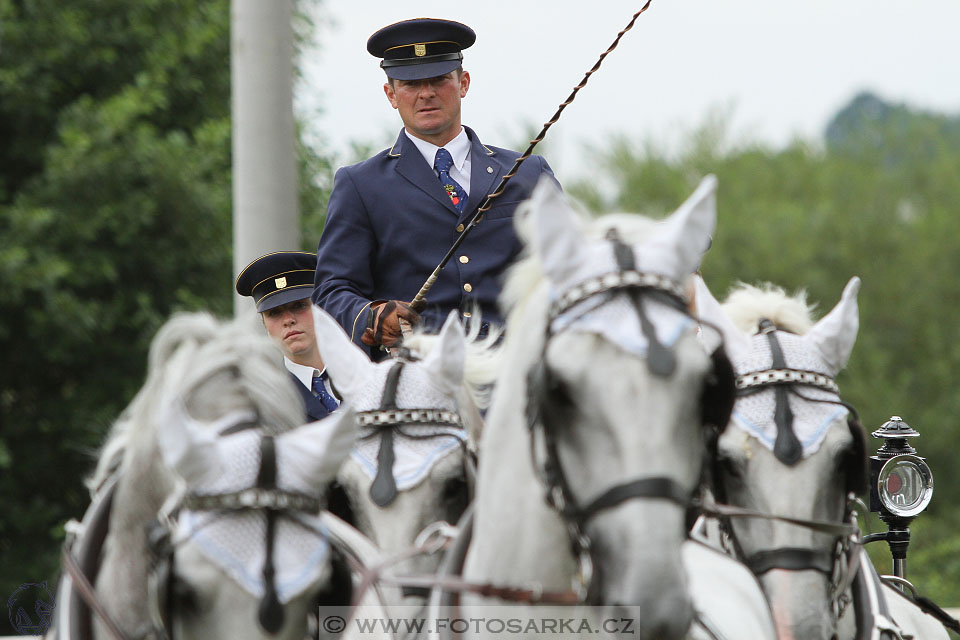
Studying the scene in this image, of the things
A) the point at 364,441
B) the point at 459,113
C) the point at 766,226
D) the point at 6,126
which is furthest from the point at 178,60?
the point at 766,226

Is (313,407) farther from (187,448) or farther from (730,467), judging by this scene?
(187,448)

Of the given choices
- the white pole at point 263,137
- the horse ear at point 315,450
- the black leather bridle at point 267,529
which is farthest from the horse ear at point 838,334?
the white pole at point 263,137

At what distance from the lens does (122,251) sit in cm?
1328

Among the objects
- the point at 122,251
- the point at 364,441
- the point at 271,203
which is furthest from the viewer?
the point at 122,251

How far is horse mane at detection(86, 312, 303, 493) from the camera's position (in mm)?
3514

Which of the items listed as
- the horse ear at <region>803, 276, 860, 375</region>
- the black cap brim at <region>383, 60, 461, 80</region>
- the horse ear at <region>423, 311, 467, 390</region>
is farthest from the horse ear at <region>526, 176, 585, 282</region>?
the black cap brim at <region>383, 60, 461, 80</region>

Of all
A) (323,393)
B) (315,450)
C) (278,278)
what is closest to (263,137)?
(278,278)

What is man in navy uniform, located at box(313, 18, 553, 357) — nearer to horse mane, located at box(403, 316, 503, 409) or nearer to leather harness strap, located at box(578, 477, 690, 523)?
horse mane, located at box(403, 316, 503, 409)

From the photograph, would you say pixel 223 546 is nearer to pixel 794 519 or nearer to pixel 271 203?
pixel 794 519

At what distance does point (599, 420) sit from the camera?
2770 millimetres

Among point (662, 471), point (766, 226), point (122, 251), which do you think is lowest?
point (662, 471)

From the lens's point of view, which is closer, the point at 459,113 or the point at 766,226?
the point at 459,113

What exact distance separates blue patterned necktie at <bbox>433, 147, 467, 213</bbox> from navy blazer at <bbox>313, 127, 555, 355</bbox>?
35 mm

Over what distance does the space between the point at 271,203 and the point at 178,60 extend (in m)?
8.26
